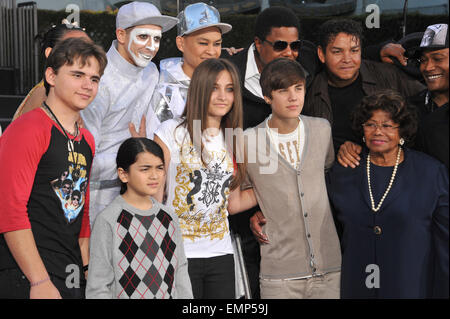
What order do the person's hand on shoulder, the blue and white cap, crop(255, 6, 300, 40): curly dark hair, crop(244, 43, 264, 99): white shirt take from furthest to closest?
crop(255, 6, 300, 40): curly dark hair < crop(244, 43, 264, 99): white shirt < the blue and white cap < the person's hand on shoulder

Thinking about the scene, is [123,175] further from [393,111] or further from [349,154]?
[393,111]

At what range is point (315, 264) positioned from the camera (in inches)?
148

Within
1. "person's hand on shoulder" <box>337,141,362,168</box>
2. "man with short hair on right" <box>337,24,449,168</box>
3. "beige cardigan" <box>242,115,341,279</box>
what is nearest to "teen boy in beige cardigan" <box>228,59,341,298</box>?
"beige cardigan" <box>242,115,341,279</box>

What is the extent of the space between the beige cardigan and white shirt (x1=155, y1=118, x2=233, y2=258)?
0.29 metres

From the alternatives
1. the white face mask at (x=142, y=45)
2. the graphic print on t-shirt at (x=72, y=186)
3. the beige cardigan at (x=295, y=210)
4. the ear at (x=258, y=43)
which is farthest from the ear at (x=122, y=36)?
the graphic print on t-shirt at (x=72, y=186)

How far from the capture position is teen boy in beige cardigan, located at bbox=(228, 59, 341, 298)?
Result: 3.76 meters

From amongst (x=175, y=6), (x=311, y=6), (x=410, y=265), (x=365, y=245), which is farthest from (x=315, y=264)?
(x=311, y=6)

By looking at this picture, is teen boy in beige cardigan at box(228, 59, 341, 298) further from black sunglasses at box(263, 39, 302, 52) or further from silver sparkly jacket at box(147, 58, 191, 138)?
black sunglasses at box(263, 39, 302, 52)

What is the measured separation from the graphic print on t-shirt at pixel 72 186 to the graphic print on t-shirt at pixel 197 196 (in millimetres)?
578

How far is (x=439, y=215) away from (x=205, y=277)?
4.53ft

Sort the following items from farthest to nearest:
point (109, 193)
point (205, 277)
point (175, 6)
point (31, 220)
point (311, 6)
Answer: point (311, 6) < point (175, 6) < point (109, 193) < point (205, 277) < point (31, 220)

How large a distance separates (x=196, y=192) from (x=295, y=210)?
64 cm
